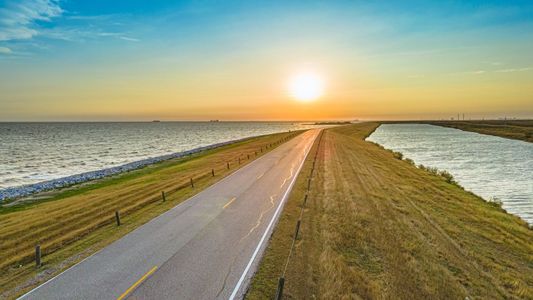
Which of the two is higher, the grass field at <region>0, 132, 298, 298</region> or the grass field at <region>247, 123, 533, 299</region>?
the grass field at <region>0, 132, 298, 298</region>

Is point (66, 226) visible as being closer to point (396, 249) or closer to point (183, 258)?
point (183, 258)

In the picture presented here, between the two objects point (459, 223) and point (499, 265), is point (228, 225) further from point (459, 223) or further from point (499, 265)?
point (459, 223)

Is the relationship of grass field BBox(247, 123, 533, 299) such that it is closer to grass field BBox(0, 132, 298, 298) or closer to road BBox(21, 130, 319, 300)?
road BBox(21, 130, 319, 300)

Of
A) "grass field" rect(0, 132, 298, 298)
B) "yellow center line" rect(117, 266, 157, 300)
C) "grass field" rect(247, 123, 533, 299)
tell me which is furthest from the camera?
"grass field" rect(0, 132, 298, 298)

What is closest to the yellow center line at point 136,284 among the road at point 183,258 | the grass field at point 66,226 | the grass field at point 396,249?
the road at point 183,258

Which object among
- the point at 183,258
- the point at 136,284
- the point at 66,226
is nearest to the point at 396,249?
the point at 183,258

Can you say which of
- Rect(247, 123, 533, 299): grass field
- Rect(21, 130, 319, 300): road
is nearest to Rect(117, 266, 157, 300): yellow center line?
Rect(21, 130, 319, 300): road

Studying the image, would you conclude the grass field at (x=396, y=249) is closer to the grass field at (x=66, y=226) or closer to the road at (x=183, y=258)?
the road at (x=183, y=258)
